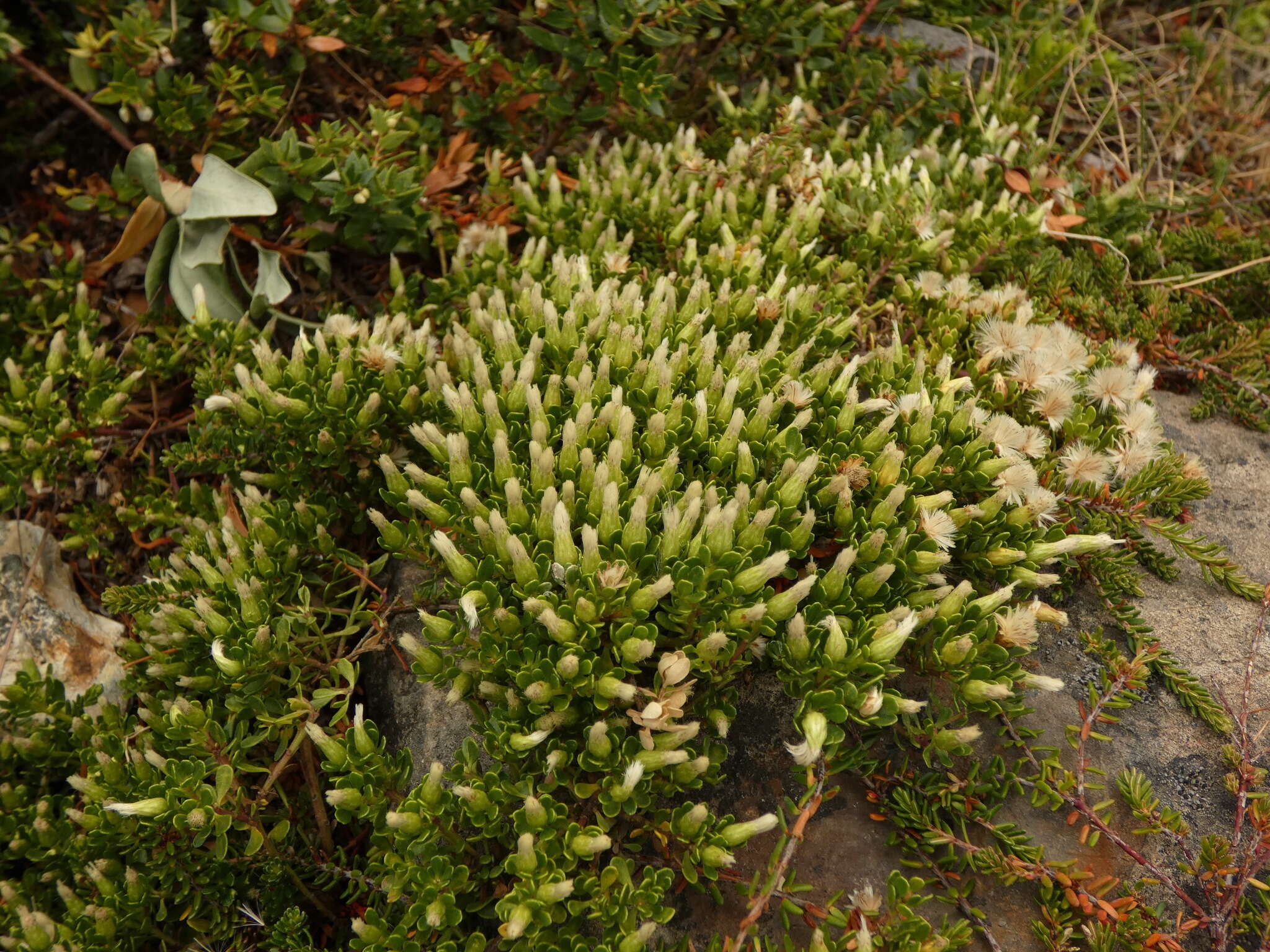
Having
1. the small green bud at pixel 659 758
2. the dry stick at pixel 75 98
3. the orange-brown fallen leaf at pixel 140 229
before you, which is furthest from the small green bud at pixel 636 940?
the dry stick at pixel 75 98

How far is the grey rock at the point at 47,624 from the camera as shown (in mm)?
3857

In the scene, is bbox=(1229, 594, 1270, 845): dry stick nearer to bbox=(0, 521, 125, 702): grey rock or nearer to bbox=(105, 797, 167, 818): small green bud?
bbox=(105, 797, 167, 818): small green bud

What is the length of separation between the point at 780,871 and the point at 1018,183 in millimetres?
3977

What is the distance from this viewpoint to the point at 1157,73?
6.52 m

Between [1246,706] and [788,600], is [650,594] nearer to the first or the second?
[788,600]

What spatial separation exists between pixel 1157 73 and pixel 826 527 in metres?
5.56

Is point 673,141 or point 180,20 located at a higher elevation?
point 180,20

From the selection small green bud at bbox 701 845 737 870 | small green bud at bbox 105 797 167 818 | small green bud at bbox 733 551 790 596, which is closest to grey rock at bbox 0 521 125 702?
small green bud at bbox 105 797 167 818

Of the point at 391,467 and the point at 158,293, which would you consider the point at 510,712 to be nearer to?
the point at 391,467

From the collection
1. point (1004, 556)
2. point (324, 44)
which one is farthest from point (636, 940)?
point (324, 44)

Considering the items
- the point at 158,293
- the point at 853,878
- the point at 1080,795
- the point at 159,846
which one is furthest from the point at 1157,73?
the point at 159,846

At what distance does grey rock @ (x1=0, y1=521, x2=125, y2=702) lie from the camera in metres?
3.86

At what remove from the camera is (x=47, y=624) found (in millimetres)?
3939

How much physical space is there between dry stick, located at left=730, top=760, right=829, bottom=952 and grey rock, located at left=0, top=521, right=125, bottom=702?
2.78 m
